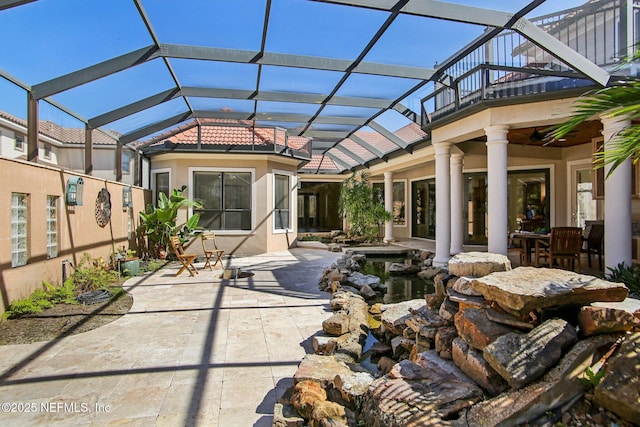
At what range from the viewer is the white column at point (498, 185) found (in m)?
6.79

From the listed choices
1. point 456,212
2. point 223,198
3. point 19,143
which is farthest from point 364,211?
point 19,143

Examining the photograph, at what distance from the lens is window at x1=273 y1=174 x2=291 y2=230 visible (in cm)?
1231

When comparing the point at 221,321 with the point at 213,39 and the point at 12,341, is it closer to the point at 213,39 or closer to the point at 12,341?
the point at 12,341

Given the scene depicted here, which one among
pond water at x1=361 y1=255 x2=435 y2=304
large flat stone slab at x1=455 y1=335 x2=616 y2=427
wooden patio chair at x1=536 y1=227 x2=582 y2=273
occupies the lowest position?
pond water at x1=361 y1=255 x2=435 y2=304

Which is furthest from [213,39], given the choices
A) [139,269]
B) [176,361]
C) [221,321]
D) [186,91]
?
[139,269]

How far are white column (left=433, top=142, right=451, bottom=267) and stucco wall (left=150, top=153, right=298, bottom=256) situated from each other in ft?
18.1

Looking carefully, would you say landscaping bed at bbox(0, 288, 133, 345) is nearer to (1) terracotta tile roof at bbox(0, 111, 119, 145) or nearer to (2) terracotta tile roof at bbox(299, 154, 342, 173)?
(1) terracotta tile roof at bbox(0, 111, 119, 145)

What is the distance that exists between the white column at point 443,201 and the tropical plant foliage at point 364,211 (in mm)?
5550

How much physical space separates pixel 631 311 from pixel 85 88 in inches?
327

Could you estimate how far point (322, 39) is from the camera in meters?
5.88

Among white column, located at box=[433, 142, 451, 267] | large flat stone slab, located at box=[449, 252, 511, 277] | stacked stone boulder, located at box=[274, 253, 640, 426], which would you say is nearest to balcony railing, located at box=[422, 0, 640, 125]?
white column, located at box=[433, 142, 451, 267]

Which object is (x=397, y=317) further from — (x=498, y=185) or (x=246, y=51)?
(x=246, y=51)

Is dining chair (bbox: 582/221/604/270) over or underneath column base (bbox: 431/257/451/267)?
over

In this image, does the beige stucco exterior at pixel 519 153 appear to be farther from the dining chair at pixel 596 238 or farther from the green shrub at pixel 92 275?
the green shrub at pixel 92 275
